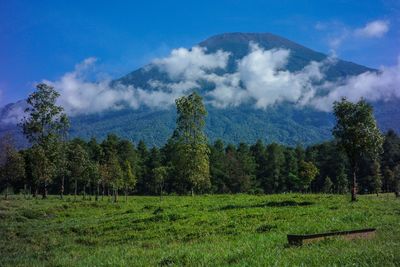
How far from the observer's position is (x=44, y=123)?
70.4 m

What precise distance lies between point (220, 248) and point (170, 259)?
2.31 meters

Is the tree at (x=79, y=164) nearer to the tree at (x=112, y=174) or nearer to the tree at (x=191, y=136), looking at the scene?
the tree at (x=112, y=174)

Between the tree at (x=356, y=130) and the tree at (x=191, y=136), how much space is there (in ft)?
91.1

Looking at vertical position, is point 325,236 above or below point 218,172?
below

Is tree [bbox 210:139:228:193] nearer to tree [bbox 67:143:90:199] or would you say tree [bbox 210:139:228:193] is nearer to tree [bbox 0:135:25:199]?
tree [bbox 67:143:90:199]

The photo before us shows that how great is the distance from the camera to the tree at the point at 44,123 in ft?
229

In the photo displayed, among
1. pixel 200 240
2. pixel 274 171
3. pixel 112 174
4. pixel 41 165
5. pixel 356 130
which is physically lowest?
pixel 200 240

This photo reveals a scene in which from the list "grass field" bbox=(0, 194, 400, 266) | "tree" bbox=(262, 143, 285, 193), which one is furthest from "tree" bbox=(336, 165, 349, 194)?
"grass field" bbox=(0, 194, 400, 266)

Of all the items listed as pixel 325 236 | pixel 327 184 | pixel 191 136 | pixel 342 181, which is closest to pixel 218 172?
pixel 327 184

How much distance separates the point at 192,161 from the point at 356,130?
99.3ft

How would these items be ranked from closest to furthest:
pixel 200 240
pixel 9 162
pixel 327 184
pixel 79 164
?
pixel 200 240 < pixel 9 162 < pixel 79 164 < pixel 327 184

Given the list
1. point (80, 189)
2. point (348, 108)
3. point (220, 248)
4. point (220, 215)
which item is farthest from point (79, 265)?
point (80, 189)

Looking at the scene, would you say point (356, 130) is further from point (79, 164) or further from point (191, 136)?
point (79, 164)

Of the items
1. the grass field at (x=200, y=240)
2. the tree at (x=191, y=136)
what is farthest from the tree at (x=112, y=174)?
the grass field at (x=200, y=240)
